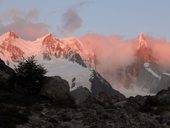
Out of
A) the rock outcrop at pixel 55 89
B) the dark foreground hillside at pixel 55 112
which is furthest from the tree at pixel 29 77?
the rock outcrop at pixel 55 89

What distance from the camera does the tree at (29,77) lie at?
52594mm

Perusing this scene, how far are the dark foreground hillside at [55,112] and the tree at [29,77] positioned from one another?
0.43m

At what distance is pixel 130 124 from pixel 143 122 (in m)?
2.21

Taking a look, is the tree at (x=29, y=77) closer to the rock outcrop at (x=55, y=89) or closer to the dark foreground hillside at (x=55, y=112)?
the dark foreground hillside at (x=55, y=112)

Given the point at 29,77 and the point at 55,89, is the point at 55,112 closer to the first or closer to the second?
the point at 55,89

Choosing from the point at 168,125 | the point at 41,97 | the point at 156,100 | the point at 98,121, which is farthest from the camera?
the point at 156,100

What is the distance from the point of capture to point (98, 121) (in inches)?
1699

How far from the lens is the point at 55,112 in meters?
45.2

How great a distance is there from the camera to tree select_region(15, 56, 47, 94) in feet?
173

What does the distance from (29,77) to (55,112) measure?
336 inches

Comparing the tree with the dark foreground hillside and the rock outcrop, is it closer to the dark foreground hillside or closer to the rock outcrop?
the dark foreground hillside

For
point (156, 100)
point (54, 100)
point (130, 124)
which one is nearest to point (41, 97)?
point (54, 100)

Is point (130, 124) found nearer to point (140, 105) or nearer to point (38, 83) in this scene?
point (38, 83)

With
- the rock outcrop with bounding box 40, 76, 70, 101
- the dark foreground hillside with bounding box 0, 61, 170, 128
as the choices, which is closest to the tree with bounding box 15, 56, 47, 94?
the dark foreground hillside with bounding box 0, 61, 170, 128
